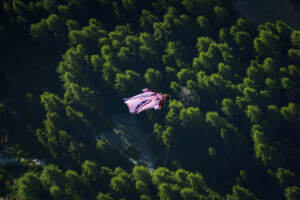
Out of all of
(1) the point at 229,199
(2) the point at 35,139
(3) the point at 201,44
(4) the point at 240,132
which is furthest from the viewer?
(3) the point at 201,44

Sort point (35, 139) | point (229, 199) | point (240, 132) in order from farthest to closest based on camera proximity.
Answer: point (240, 132) < point (35, 139) < point (229, 199)

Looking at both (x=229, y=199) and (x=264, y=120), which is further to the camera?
(x=264, y=120)

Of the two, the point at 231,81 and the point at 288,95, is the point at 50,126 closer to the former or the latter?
the point at 231,81

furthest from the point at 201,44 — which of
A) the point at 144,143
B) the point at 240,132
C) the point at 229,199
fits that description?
the point at 229,199

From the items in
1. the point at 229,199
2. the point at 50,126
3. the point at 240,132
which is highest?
the point at 240,132

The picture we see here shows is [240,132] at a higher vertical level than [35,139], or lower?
higher

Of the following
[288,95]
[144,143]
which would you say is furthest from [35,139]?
[288,95]
